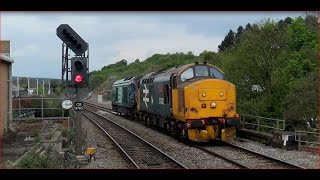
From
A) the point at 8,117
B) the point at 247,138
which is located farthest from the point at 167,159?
the point at 8,117

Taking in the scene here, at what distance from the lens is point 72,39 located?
1072 cm

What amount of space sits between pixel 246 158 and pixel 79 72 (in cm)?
560

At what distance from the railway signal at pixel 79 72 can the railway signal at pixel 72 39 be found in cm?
23

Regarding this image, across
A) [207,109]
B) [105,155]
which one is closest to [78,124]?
[105,155]

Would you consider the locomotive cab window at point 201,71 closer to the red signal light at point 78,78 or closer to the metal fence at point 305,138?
the metal fence at point 305,138

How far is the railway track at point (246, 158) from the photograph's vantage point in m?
11.5

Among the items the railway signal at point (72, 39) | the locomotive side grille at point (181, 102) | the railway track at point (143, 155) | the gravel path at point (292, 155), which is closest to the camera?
the railway signal at point (72, 39)

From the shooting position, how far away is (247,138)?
61.0ft

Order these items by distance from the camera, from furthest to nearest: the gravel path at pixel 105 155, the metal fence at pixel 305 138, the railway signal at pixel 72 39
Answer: the metal fence at pixel 305 138, the gravel path at pixel 105 155, the railway signal at pixel 72 39

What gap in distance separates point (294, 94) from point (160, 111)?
577cm

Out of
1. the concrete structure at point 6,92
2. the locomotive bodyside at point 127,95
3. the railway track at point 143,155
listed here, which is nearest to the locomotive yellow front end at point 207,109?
the railway track at point 143,155

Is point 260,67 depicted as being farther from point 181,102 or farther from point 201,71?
point 181,102

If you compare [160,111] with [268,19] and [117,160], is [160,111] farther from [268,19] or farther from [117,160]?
[268,19]

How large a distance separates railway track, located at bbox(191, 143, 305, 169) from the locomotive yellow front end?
0.52 m
